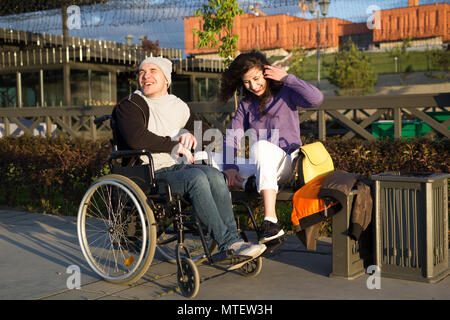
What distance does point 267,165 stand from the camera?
3.96m

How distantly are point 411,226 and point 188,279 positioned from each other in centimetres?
148

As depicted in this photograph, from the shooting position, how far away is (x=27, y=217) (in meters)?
6.79

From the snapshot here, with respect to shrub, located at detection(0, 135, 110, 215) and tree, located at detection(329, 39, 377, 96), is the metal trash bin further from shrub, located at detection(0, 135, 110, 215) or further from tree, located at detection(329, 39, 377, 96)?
tree, located at detection(329, 39, 377, 96)

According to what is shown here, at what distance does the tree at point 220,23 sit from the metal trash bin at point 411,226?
459 cm

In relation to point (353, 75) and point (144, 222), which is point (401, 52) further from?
point (144, 222)

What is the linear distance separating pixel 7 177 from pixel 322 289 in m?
5.28

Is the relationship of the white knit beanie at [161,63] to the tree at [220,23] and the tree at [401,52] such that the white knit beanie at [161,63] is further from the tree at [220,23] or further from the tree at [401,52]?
the tree at [401,52]

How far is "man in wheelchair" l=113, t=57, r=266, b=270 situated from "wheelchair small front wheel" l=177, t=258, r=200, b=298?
0.87ft

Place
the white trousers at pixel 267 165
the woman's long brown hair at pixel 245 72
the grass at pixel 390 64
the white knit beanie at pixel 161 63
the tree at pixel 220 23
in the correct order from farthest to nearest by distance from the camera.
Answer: the grass at pixel 390 64 < the tree at pixel 220 23 < the woman's long brown hair at pixel 245 72 < the white knit beanie at pixel 161 63 < the white trousers at pixel 267 165

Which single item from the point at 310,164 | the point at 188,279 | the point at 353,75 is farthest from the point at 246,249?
the point at 353,75

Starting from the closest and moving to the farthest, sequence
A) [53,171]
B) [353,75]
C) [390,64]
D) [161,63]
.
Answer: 1. [161,63]
2. [53,171]
3. [353,75]
4. [390,64]

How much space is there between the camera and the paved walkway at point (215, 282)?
3680 millimetres

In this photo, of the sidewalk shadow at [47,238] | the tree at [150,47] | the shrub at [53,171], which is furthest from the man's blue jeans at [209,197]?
A: the tree at [150,47]
